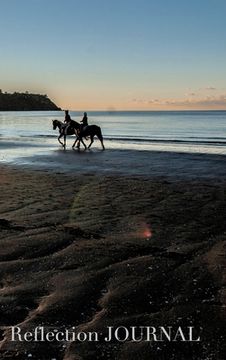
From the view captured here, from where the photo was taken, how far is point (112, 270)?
229 inches

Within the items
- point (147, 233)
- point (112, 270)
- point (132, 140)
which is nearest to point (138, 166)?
point (147, 233)

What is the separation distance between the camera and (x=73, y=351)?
3.90 m

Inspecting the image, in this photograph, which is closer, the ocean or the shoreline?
the shoreline

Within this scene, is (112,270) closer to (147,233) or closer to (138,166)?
(147,233)

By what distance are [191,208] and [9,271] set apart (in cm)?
514

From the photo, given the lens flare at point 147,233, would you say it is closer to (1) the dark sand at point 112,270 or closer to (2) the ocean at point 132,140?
(1) the dark sand at point 112,270

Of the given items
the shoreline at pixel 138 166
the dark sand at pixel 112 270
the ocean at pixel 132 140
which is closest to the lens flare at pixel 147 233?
the dark sand at pixel 112 270

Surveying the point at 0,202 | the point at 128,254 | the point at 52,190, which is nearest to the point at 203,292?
the point at 128,254

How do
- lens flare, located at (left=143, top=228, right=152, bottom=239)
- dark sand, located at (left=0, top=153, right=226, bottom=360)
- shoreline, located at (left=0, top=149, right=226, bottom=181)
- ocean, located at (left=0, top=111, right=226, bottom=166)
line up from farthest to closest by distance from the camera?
1. ocean, located at (left=0, top=111, right=226, bottom=166)
2. shoreline, located at (left=0, top=149, right=226, bottom=181)
3. lens flare, located at (left=143, top=228, right=152, bottom=239)
4. dark sand, located at (left=0, top=153, right=226, bottom=360)

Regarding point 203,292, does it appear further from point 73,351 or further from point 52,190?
point 52,190

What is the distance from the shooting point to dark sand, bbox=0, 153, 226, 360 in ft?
13.2

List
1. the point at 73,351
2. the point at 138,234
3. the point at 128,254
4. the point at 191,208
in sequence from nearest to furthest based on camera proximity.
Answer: the point at 73,351 < the point at 128,254 < the point at 138,234 < the point at 191,208

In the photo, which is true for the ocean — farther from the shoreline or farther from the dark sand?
the dark sand

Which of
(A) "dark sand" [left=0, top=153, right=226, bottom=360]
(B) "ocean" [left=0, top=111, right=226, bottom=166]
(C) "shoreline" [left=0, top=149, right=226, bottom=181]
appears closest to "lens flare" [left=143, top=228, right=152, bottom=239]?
(A) "dark sand" [left=0, top=153, right=226, bottom=360]
